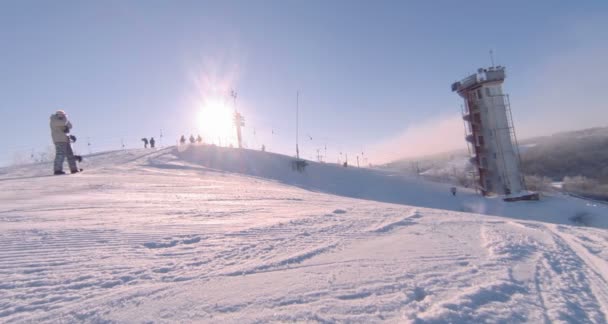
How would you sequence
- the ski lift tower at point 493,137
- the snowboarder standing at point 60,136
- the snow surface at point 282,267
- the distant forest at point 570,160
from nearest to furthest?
1. the snow surface at point 282,267
2. the snowboarder standing at point 60,136
3. the ski lift tower at point 493,137
4. the distant forest at point 570,160

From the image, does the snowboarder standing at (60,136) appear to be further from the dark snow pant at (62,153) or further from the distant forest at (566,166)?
the distant forest at (566,166)

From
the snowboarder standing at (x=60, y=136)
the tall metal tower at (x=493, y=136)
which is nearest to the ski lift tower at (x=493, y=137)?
the tall metal tower at (x=493, y=136)

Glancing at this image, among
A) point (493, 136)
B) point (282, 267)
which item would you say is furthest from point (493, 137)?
point (282, 267)

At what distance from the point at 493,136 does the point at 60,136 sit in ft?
122

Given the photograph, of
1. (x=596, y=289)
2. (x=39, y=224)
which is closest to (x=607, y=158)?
(x=596, y=289)

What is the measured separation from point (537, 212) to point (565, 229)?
79.1 feet

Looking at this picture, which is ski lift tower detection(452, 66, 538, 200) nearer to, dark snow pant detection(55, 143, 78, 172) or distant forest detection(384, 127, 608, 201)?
distant forest detection(384, 127, 608, 201)

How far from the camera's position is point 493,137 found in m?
34.3

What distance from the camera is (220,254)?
181 inches

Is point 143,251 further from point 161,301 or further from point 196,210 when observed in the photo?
point 196,210

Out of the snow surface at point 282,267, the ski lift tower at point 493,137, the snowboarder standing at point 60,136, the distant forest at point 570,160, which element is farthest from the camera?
the distant forest at point 570,160

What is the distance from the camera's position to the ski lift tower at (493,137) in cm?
3388

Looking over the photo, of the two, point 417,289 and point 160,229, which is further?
point 160,229

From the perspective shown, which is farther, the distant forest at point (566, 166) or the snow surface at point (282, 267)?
the distant forest at point (566, 166)
